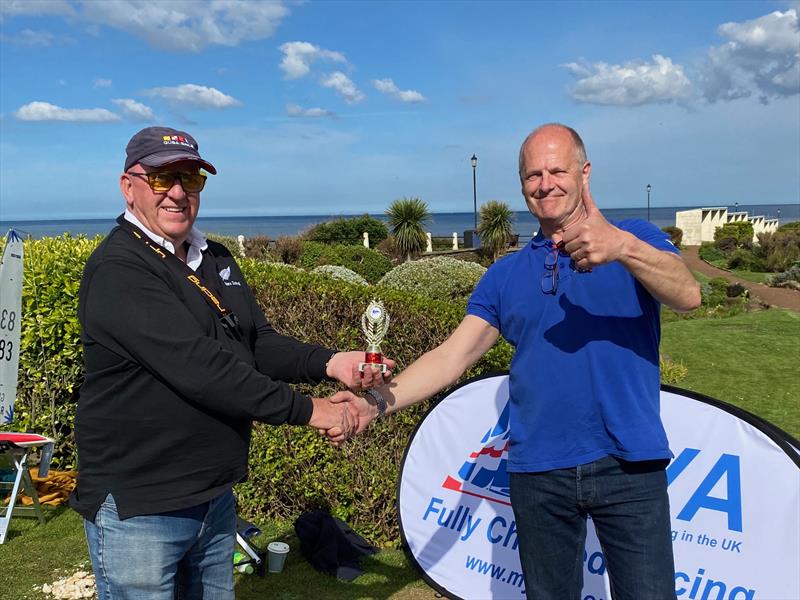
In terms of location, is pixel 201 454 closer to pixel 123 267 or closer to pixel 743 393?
pixel 123 267

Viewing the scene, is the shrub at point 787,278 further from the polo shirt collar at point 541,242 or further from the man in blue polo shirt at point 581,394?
the man in blue polo shirt at point 581,394

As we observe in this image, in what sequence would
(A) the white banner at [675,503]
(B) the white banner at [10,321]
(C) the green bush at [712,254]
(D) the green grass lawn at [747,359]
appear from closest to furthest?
(A) the white banner at [675,503]
(B) the white banner at [10,321]
(D) the green grass lawn at [747,359]
(C) the green bush at [712,254]

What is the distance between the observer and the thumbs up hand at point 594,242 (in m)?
2.14

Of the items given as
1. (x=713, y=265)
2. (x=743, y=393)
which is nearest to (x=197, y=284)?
(x=743, y=393)

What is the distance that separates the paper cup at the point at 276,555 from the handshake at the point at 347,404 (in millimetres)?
1757

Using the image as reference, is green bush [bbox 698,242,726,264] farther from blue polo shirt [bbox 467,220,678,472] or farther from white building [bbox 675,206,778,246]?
blue polo shirt [bbox 467,220,678,472]

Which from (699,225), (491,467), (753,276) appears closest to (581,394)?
(491,467)

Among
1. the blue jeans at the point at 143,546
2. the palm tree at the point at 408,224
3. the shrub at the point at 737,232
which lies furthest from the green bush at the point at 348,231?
the blue jeans at the point at 143,546

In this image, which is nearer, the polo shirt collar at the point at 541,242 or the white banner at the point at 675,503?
the polo shirt collar at the point at 541,242

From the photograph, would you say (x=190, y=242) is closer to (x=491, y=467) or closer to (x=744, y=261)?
(x=491, y=467)

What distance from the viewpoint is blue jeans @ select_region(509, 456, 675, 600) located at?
2453 mm

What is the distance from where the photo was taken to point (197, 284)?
2504 mm

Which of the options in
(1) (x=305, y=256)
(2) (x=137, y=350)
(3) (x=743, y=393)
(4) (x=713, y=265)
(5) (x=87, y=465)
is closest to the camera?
(2) (x=137, y=350)

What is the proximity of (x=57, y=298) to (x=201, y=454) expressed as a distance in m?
4.40
